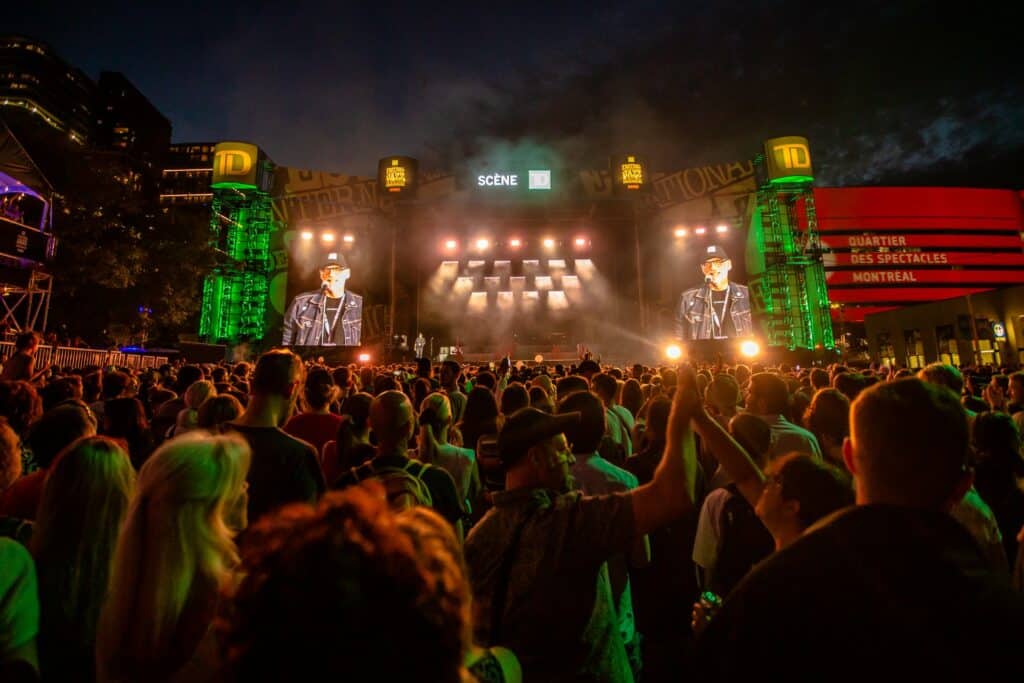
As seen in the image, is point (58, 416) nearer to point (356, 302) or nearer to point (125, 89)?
point (356, 302)

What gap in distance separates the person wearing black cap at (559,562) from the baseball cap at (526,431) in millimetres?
88

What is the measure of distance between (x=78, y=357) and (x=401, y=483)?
16.7 m

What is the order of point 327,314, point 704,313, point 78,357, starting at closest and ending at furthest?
point 78,357
point 704,313
point 327,314

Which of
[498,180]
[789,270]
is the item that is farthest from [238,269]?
[789,270]

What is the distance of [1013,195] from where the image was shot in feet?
161

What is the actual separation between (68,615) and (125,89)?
117 m

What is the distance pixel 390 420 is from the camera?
2.57 meters

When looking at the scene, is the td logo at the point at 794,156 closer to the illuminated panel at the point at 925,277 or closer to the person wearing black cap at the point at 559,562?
the illuminated panel at the point at 925,277

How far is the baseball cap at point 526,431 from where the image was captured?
181cm

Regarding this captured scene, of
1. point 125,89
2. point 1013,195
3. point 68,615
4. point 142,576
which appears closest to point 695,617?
point 142,576

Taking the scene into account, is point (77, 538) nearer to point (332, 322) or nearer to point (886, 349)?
point (332, 322)

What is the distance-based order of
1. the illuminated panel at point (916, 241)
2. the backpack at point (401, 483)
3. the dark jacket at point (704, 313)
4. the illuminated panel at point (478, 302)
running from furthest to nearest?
1. the illuminated panel at point (916, 241)
2. the illuminated panel at point (478, 302)
3. the dark jacket at point (704, 313)
4. the backpack at point (401, 483)

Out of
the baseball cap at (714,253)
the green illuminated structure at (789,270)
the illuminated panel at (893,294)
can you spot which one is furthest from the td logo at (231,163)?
the illuminated panel at (893,294)

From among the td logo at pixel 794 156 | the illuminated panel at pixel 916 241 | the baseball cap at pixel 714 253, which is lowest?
the baseball cap at pixel 714 253
